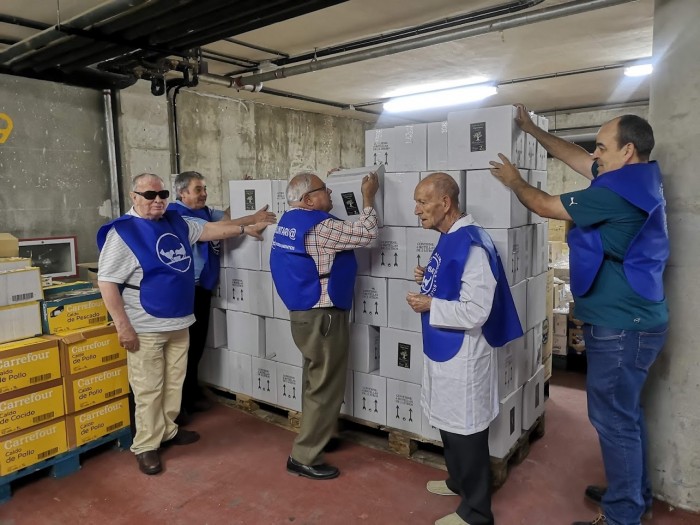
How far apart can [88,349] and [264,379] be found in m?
1.25

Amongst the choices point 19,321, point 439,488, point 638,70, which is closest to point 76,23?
point 19,321

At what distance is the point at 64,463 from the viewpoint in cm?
317

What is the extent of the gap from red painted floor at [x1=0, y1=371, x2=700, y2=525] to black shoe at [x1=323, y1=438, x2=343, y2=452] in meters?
0.05

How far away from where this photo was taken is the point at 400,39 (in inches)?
179

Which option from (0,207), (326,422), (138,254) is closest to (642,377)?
(326,422)

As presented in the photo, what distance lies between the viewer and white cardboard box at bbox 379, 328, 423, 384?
3.16 metres

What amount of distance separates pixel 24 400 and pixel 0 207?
2.14 metres

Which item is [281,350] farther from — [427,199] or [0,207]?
[0,207]

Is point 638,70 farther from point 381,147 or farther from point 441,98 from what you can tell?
point 381,147

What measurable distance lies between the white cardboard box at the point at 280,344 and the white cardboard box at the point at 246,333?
5cm

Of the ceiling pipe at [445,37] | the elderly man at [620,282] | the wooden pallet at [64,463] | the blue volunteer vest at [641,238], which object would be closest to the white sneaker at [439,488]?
the elderly man at [620,282]

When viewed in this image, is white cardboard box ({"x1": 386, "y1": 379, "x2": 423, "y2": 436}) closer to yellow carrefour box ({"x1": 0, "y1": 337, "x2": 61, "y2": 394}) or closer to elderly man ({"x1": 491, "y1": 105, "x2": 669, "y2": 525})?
elderly man ({"x1": 491, "y1": 105, "x2": 669, "y2": 525})

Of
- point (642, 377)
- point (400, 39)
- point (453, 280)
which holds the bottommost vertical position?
point (642, 377)

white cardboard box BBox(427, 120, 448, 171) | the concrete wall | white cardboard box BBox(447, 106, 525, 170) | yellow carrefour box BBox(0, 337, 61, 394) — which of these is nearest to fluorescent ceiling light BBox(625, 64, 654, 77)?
white cardboard box BBox(447, 106, 525, 170)
